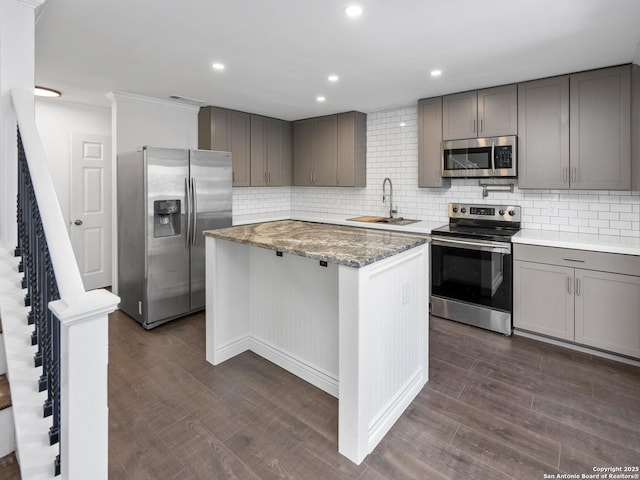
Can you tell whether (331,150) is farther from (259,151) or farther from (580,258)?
(580,258)

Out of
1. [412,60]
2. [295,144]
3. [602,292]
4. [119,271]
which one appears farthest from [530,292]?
[119,271]

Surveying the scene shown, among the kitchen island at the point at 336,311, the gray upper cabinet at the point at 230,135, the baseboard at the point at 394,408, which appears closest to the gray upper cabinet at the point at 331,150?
the gray upper cabinet at the point at 230,135

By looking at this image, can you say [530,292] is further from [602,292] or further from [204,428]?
[204,428]

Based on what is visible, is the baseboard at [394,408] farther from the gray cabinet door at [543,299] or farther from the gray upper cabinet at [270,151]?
the gray upper cabinet at [270,151]

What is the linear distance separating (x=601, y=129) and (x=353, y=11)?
8.10ft

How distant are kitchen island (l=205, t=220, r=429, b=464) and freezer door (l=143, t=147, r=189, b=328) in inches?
41.7

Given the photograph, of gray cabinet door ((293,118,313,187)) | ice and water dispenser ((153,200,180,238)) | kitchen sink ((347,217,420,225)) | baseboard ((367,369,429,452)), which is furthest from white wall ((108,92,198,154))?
baseboard ((367,369,429,452))

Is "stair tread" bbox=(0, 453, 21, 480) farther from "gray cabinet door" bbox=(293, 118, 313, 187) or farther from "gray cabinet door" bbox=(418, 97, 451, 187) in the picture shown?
"gray cabinet door" bbox=(293, 118, 313, 187)

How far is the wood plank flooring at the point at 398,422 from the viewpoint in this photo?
1.82 m

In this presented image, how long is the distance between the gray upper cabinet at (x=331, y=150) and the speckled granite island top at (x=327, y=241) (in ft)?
7.30

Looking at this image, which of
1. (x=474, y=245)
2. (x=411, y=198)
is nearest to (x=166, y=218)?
(x=411, y=198)

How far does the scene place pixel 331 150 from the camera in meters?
5.17

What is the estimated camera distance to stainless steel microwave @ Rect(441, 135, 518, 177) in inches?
142

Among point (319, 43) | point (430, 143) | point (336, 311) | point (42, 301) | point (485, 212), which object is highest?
point (319, 43)
